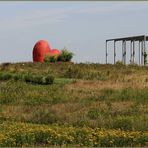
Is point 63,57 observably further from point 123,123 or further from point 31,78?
point 123,123

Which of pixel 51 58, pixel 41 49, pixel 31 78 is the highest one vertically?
pixel 41 49

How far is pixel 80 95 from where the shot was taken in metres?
20.1

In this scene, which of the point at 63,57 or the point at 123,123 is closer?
the point at 123,123

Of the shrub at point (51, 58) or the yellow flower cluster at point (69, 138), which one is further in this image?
the shrub at point (51, 58)

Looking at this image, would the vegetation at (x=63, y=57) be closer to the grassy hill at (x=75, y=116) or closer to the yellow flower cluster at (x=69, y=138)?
the grassy hill at (x=75, y=116)

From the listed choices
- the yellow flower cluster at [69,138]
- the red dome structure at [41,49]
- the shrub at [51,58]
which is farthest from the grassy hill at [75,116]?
the red dome structure at [41,49]

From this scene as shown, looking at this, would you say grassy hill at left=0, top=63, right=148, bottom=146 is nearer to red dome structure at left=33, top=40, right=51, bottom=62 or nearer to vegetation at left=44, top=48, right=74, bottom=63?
vegetation at left=44, top=48, right=74, bottom=63

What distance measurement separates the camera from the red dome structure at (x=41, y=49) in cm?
5788

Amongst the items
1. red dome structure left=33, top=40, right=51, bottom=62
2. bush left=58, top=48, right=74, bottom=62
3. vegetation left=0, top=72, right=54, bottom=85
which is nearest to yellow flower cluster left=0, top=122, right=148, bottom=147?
vegetation left=0, top=72, right=54, bottom=85

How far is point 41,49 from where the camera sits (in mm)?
57781

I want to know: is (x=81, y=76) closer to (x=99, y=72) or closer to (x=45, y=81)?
(x=99, y=72)

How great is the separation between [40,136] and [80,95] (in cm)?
1001

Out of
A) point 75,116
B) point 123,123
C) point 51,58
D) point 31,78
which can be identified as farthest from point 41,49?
point 123,123

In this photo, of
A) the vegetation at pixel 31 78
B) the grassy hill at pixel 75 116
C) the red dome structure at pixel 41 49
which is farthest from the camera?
the red dome structure at pixel 41 49
